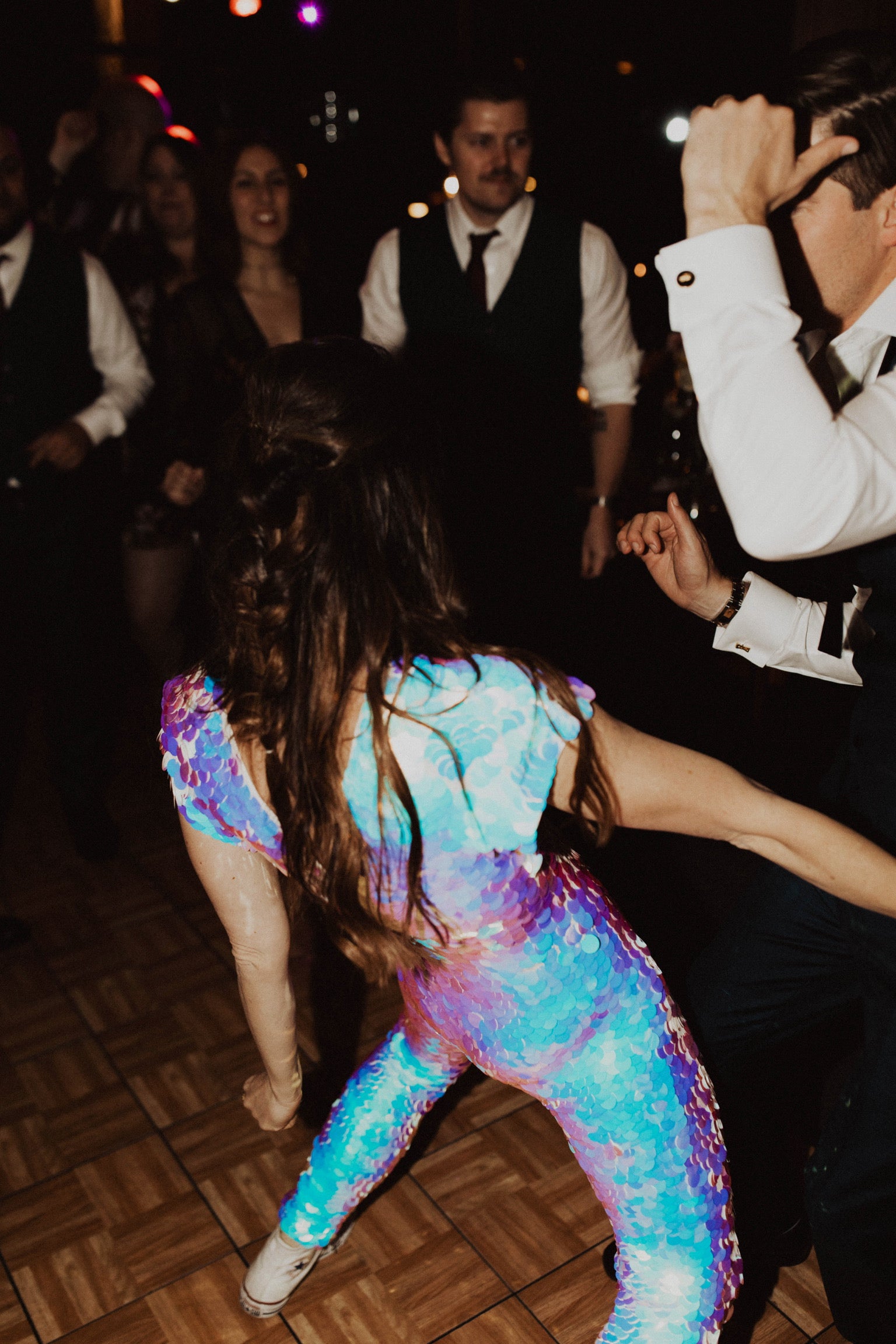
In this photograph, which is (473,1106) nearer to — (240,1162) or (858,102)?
(240,1162)

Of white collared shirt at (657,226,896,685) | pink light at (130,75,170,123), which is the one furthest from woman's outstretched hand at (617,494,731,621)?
pink light at (130,75,170,123)

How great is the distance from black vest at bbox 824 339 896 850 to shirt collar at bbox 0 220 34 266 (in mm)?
2151

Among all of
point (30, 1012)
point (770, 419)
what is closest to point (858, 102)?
point (770, 419)

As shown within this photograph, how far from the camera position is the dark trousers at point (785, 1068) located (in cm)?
116

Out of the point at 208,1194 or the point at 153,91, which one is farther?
the point at 153,91

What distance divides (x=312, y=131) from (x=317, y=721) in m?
6.17

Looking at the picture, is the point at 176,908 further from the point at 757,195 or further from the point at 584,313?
the point at 757,195

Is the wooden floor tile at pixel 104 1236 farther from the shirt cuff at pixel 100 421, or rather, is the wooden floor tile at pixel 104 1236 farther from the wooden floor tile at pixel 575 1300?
the shirt cuff at pixel 100 421

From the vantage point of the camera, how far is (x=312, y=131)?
618cm

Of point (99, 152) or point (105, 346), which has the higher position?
point (99, 152)

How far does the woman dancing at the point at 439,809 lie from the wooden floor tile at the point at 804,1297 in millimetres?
491

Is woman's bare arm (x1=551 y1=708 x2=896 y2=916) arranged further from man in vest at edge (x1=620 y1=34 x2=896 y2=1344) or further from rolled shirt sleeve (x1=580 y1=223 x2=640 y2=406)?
rolled shirt sleeve (x1=580 y1=223 x2=640 y2=406)

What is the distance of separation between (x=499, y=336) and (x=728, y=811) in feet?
5.66

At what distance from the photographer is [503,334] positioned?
2439 millimetres
